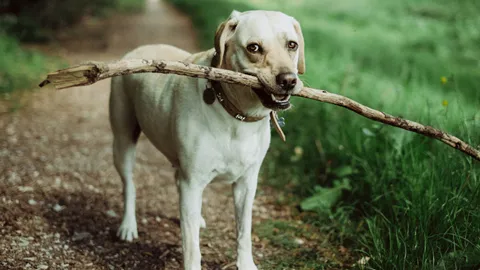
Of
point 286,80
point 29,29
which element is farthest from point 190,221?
point 29,29

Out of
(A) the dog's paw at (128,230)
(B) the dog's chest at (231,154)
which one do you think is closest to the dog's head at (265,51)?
(B) the dog's chest at (231,154)

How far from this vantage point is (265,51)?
2.67m

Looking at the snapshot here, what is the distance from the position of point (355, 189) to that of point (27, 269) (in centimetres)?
248

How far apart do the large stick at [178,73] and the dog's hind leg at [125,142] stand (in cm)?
139

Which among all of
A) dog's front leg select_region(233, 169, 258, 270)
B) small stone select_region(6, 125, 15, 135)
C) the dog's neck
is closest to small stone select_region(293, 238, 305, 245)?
dog's front leg select_region(233, 169, 258, 270)

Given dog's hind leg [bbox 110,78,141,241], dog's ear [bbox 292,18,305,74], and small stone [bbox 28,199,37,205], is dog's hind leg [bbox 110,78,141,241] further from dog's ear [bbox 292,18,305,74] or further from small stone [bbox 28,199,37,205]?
dog's ear [bbox 292,18,305,74]

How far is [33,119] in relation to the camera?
Answer: 6.50m

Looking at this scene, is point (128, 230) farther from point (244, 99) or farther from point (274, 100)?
point (274, 100)

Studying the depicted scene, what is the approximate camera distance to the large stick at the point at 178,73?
7.04 ft

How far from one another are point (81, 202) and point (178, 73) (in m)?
2.32

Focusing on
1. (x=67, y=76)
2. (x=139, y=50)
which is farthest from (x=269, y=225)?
(x=67, y=76)

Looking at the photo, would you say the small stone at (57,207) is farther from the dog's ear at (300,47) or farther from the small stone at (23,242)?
the dog's ear at (300,47)

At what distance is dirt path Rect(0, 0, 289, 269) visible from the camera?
11.3ft

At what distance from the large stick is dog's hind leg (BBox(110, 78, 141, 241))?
4.55ft
